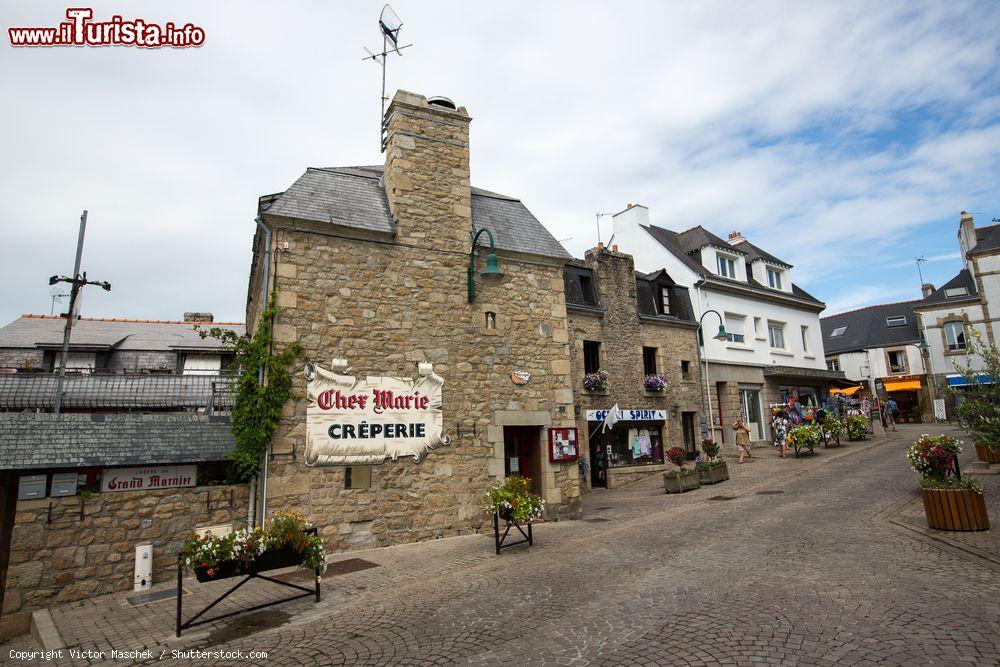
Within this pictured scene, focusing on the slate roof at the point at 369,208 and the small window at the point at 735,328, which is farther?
the small window at the point at 735,328

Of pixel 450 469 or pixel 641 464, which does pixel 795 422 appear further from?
pixel 450 469

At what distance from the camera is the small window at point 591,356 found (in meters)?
17.8

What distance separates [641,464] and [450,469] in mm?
9679

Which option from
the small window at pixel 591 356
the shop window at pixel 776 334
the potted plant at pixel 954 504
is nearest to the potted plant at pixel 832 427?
the shop window at pixel 776 334

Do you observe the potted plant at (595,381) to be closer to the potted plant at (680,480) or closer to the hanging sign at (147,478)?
the potted plant at (680,480)

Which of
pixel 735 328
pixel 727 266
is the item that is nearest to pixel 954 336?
pixel 727 266

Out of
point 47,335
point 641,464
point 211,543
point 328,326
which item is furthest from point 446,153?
point 47,335

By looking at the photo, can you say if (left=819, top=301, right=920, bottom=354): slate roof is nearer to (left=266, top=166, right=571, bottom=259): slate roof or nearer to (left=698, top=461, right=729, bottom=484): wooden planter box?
(left=698, top=461, right=729, bottom=484): wooden planter box

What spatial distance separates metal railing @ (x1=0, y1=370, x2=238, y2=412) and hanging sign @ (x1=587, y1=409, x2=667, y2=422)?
34.8ft

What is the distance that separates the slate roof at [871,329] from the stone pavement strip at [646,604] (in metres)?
28.1

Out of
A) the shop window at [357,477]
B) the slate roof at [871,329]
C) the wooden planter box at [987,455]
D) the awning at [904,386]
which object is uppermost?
the slate roof at [871,329]

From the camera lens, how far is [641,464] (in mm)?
18281

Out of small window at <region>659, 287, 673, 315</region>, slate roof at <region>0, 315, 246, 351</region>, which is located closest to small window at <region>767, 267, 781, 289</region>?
small window at <region>659, 287, 673, 315</region>

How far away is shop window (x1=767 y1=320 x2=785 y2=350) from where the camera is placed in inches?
964
